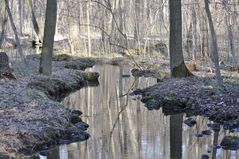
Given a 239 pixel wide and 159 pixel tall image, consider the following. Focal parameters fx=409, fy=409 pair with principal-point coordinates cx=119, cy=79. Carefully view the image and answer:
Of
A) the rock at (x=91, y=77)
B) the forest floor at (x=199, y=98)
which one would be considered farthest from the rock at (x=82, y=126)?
the rock at (x=91, y=77)

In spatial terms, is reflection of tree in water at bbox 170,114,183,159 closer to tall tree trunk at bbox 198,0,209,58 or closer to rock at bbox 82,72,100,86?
rock at bbox 82,72,100,86

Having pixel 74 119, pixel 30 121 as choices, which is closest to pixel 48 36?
pixel 74 119

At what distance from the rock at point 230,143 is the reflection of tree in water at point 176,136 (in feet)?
A: 3.46

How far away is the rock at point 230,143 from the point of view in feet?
31.6

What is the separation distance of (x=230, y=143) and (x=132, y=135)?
279 centimetres

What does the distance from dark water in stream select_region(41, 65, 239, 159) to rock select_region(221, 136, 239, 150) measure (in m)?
0.30

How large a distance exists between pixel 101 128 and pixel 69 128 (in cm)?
154

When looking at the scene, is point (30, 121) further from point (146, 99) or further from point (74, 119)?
point (146, 99)

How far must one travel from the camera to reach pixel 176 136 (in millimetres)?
11141

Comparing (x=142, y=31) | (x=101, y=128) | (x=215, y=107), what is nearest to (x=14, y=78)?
(x=101, y=128)

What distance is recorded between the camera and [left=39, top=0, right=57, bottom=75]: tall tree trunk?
17984 millimetres

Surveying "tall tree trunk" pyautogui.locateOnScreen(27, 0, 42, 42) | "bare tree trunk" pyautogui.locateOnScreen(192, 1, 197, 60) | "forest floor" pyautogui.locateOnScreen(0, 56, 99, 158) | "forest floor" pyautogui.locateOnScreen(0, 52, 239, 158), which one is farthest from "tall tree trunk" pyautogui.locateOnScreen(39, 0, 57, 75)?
"tall tree trunk" pyautogui.locateOnScreen(27, 0, 42, 42)

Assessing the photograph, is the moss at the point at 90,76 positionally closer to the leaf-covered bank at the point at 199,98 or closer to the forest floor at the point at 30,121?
the leaf-covered bank at the point at 199,98

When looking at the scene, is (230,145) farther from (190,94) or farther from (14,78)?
(14,78)
